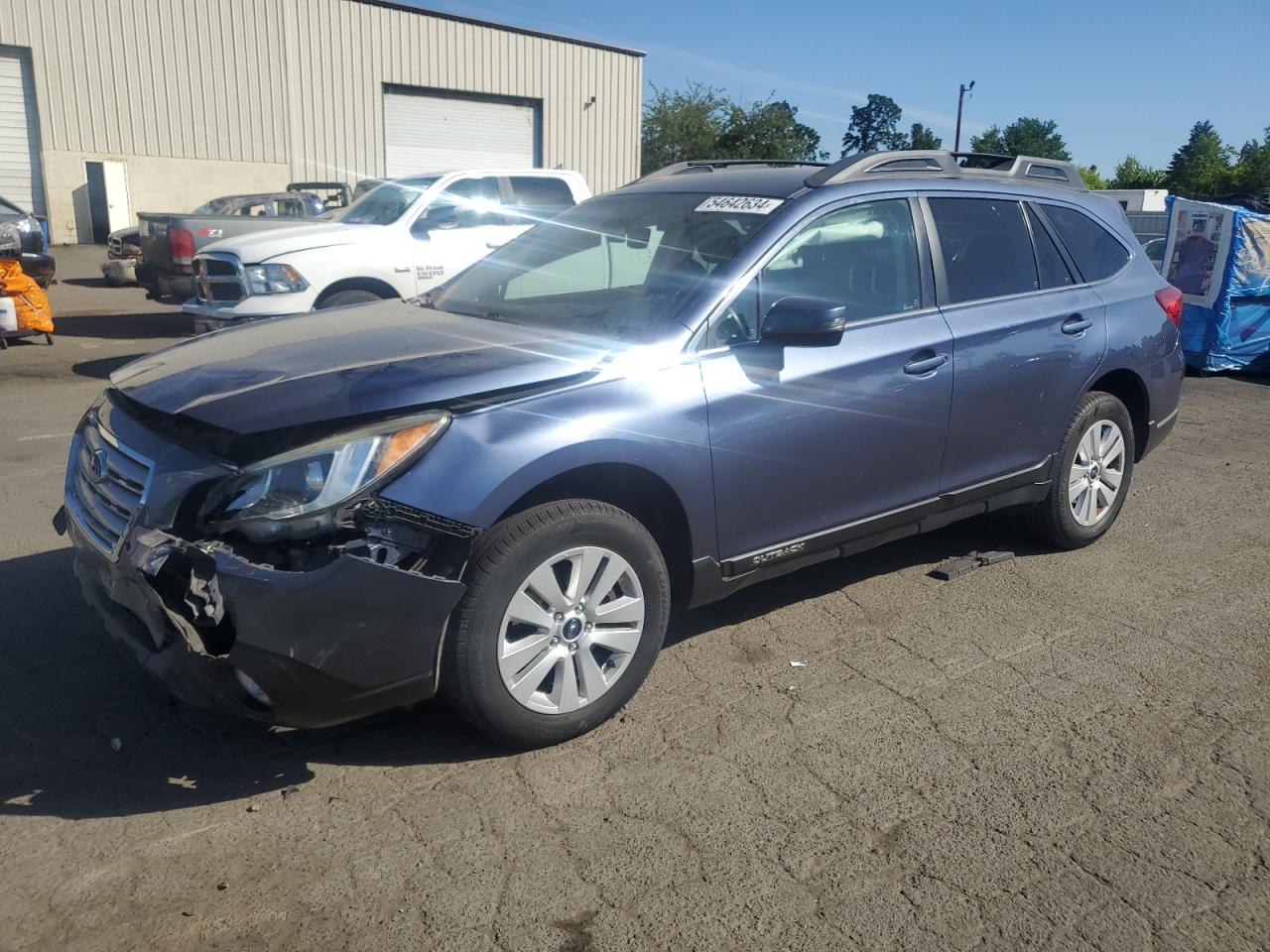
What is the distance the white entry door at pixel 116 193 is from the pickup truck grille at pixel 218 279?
17.4 metres

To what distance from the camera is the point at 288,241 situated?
929cm

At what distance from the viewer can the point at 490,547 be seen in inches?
121

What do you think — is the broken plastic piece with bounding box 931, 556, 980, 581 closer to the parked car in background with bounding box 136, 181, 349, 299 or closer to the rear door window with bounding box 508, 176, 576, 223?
the rear door window with bounding box 508, 176, 576, 223

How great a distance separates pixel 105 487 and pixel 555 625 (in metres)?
1.45

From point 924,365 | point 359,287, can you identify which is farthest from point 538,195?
point 924,365

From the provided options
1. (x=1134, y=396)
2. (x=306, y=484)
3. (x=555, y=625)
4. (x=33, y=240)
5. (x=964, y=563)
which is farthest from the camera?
(x=33, y=240)

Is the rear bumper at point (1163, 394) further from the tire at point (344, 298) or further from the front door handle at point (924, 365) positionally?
the tire at point (344, 298)

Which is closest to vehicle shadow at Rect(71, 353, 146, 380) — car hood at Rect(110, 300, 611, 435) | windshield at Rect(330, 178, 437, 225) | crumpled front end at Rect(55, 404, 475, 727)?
windshield at Rect(330, 178, 437, 225)

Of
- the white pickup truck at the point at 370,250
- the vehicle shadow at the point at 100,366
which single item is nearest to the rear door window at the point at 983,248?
the white pickup truck at the point at 370,250

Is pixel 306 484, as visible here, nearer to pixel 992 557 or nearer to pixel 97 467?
pixel 97 467

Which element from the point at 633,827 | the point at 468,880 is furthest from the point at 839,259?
the point at 468,880

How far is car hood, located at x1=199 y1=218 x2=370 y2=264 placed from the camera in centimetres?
916

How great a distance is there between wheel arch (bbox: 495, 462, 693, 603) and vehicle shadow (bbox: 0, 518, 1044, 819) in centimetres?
61

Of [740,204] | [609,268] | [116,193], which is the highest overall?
[116,193]
